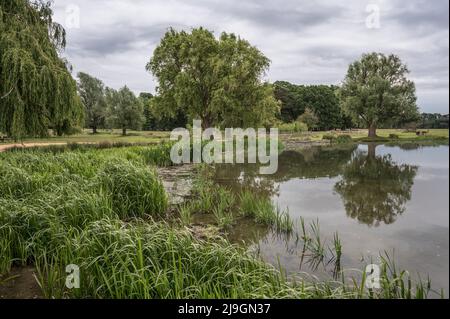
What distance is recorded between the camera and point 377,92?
3938 centimetres

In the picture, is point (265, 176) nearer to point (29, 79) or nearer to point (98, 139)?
Result: point (29, 79)

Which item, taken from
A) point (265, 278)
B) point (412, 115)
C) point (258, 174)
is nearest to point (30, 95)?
point (258, 174)

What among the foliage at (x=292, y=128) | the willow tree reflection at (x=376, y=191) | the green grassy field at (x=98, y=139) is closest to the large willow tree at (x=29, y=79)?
the green grassy field at (x=98, y=139)

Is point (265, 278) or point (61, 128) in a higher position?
point (61, 128)

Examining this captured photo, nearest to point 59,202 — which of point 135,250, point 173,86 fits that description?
point 135,250

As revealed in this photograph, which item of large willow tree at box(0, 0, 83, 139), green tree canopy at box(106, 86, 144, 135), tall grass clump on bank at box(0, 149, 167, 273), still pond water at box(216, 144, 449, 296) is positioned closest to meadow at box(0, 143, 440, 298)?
tall grass clump on bank at box(0, 149, 167, 273)

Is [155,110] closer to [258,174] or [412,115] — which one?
[258,174]

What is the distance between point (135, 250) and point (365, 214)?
6373 mm

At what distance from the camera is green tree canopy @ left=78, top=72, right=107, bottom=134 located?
49875mm

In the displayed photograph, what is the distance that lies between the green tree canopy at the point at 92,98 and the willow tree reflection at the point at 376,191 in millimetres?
42653

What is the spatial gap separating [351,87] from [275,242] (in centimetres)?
3990

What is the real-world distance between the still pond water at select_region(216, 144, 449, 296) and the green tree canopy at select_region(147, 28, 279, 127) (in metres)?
14.6

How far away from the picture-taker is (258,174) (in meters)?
15.9
